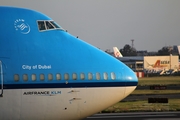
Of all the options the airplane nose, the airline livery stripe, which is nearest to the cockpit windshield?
the airline livery stripe

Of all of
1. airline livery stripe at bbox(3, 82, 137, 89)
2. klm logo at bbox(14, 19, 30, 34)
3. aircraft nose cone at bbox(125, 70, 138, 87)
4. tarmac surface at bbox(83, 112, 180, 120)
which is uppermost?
klm logo at bbox(14, 19, 30, 34)

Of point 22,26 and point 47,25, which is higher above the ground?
point 47,25

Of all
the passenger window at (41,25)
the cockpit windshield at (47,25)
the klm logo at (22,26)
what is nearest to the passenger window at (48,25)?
the cockpit windshield at (47,25)

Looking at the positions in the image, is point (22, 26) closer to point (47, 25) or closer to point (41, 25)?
point (41, 25)

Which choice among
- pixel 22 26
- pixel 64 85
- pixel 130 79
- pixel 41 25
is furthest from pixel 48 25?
pixel 130 79

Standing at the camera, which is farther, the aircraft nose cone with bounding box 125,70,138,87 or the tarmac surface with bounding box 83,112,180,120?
the tarmac surface with bounding box 83,112,180,120

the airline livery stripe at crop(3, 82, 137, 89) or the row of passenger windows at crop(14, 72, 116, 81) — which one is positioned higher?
the row of passenger windows at crop(14, 72, 116, 81)

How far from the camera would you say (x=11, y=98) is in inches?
687

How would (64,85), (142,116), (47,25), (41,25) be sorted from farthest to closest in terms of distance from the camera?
(142,116)
(47,25)
(41,25)
(64,85)

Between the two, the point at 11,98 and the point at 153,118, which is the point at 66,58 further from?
the point at 153,118

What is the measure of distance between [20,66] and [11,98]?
128 centimetres

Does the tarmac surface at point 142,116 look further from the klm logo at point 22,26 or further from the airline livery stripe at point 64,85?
the klm logo at point 22,26

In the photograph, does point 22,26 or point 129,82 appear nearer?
point 22,26

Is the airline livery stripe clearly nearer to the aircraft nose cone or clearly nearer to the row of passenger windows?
the aircraft nose cone
